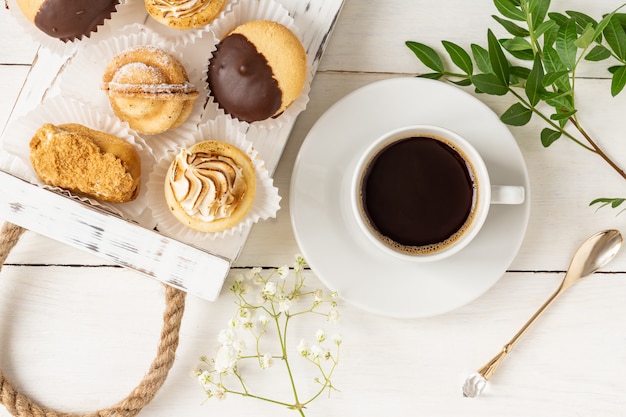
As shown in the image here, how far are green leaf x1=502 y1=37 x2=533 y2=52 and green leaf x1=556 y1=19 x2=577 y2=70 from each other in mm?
74

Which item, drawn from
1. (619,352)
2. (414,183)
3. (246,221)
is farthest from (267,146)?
(619,352)

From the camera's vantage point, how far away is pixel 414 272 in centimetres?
133

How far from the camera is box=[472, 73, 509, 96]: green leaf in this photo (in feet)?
4.19

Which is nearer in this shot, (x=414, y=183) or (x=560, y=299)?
(x=414, y=183)

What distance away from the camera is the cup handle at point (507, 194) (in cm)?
120

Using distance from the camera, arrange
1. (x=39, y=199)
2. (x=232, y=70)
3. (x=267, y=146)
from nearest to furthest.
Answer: (x=39, y=199), (x=232, y=70), (x=267, y=146)

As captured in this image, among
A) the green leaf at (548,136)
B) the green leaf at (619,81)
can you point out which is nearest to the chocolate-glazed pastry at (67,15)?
the green leaf at (548,136)

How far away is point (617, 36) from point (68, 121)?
1.14 metres

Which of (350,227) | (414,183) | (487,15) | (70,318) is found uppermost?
(487,15)

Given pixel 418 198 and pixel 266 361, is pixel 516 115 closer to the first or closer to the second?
pixel 418 198

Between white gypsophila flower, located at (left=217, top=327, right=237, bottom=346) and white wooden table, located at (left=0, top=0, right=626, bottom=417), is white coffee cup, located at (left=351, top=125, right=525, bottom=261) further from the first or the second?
white gypsophila flower, located at (left=217, top=327, right=237, bottom=346)

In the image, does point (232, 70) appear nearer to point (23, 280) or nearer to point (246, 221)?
point (246, 221)

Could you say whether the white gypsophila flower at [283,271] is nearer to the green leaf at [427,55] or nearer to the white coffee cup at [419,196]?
the white coffee cup at [419,196]

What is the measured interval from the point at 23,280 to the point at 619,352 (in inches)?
55.1
